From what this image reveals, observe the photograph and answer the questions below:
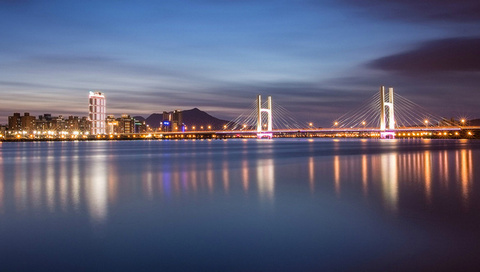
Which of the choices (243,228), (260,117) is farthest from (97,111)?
(243,228)

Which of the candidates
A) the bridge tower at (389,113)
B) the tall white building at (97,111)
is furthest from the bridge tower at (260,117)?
the tall white building at (97,111)

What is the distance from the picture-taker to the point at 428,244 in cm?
601

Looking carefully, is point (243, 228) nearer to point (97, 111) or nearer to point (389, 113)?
point (389, 113)

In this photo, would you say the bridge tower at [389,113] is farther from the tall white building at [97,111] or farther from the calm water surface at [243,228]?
the tall white building at [97,111]

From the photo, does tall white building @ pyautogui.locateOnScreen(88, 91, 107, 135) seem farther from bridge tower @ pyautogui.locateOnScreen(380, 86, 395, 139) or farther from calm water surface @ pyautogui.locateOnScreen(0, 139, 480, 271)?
calm water surface @ pyautogui.locateOnScreen(0, 139, 480, 271)

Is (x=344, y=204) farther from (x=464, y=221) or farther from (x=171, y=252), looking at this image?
(x=171, y=252)

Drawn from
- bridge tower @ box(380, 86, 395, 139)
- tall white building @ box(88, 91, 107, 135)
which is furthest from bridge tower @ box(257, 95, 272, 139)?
tall white building @ box(88, 91, 107, 135)

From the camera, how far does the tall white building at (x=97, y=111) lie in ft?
529

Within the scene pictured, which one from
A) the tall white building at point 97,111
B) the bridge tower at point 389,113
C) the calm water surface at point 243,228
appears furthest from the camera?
the tall white building at point 97,111

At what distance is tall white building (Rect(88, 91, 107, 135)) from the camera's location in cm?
16131

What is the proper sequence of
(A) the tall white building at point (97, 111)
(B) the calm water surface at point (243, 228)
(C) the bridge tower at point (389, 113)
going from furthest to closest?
(A) the tall white building at point (97, 111) → (C) the bridge tower at point (389, 113) → (B) the calm water surface at point (243, 228)

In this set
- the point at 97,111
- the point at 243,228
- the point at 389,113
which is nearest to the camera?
the point at 243,228

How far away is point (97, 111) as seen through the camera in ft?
545

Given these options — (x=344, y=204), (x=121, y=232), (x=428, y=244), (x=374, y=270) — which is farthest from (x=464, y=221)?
(x=121, y=232)
